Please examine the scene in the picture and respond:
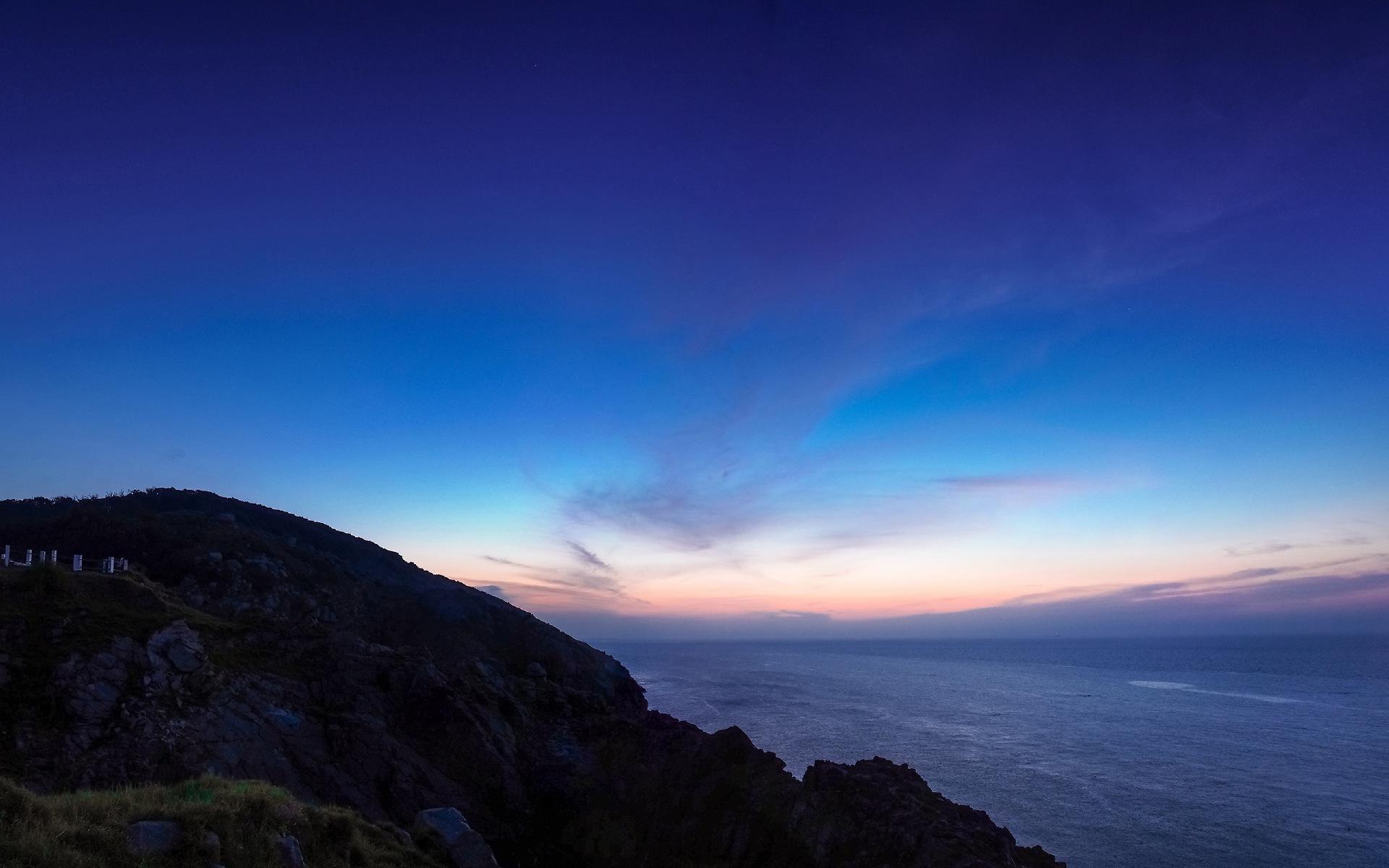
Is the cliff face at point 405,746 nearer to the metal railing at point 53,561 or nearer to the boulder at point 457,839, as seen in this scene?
the metal railing at point 53,561

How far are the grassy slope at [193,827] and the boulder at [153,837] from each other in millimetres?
115

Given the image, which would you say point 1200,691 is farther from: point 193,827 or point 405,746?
point 193,827

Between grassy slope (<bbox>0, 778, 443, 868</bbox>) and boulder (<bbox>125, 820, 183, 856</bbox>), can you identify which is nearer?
grassy slope (<bbox>0, 778, 443, 868</bbox>)

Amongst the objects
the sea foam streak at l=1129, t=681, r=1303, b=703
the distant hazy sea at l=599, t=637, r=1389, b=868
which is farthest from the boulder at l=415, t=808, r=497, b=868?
the sea foam streak at l=1129, t=681, r=1303, b=703

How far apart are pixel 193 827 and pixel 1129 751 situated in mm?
82618

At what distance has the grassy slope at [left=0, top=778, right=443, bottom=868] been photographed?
1275cm

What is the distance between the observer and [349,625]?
62031mm

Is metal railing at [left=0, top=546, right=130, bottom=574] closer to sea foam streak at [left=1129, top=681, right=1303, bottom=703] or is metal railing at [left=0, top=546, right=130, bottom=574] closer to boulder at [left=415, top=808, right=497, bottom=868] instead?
boulder at [left=415, top=808, right=497, bottom=868]

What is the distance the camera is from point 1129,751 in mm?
72312

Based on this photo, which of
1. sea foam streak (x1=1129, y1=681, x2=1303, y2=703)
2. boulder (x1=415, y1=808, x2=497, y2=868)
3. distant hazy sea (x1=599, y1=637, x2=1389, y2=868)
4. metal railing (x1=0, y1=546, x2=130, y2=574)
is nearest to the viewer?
boulder (x1=415, y1=808, x2=497, y2=868)

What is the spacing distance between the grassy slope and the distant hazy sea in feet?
132

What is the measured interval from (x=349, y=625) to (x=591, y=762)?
3030cm

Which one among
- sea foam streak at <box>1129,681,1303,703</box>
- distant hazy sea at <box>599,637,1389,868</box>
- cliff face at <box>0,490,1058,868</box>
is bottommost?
Result: sea foam streak at <box>1129,681,1303,703</box>

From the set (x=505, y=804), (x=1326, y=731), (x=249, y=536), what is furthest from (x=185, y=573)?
(x=1326, y=731)
